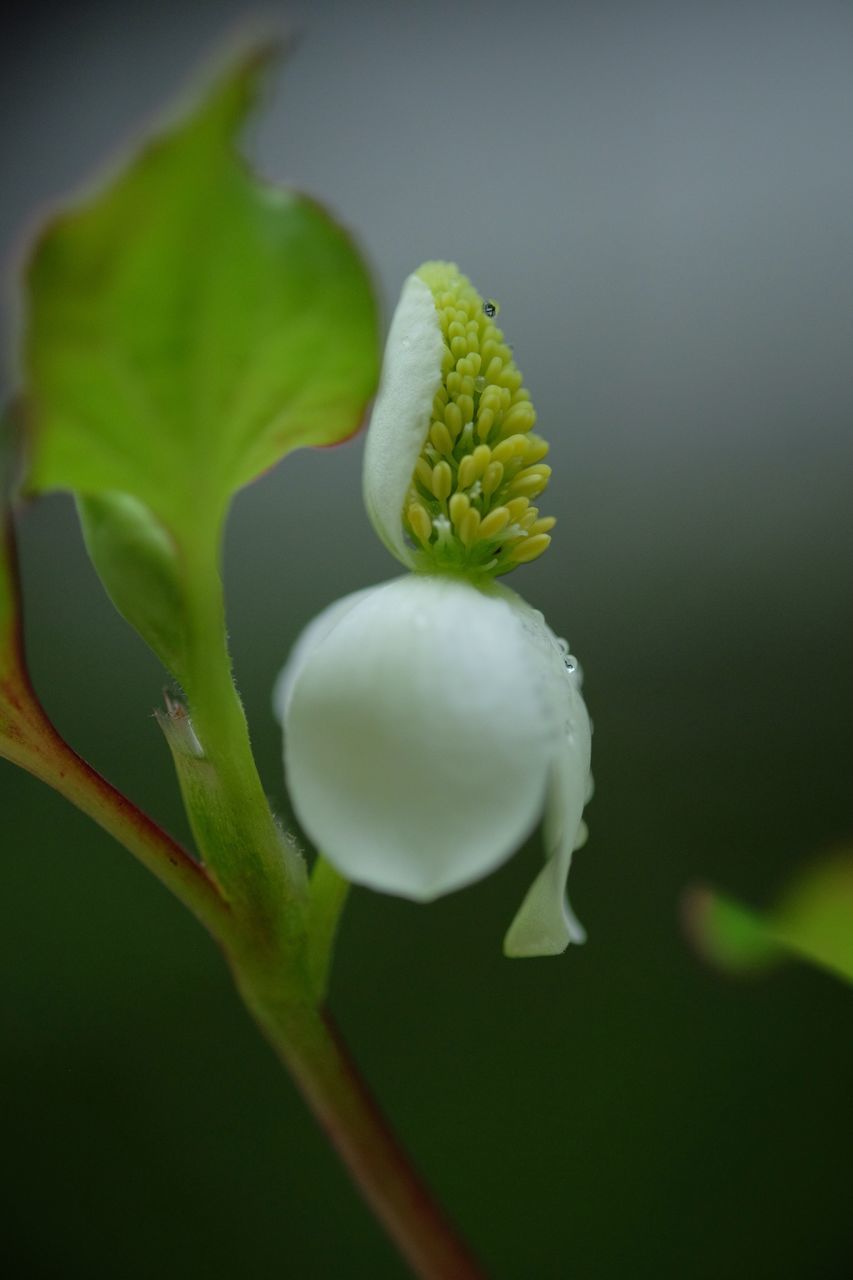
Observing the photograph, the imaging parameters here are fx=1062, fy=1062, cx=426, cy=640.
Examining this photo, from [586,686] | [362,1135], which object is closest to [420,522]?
[362,1135]

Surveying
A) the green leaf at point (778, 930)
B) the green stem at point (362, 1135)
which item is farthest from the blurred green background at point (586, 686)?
the green stem at point (362, 1135)

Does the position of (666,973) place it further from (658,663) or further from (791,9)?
(791,9)

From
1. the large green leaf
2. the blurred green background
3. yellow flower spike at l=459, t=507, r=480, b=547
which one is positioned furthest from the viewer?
the blurred green background

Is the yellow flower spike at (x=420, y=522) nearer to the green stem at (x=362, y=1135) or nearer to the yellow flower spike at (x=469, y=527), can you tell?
the yellow flower spike at (x=469, y=527)

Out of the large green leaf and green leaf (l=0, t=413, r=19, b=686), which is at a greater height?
the large green leaf

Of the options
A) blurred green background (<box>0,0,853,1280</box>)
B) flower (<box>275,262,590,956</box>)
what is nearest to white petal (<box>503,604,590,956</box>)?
flower (<box>275,262,590,956</box>)

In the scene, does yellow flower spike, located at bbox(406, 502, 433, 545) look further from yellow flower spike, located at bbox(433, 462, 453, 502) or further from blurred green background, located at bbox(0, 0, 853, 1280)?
blurred green background, located at bbox(0, 0, 853, 1280)

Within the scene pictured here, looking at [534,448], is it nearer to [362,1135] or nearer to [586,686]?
[362,1135]
